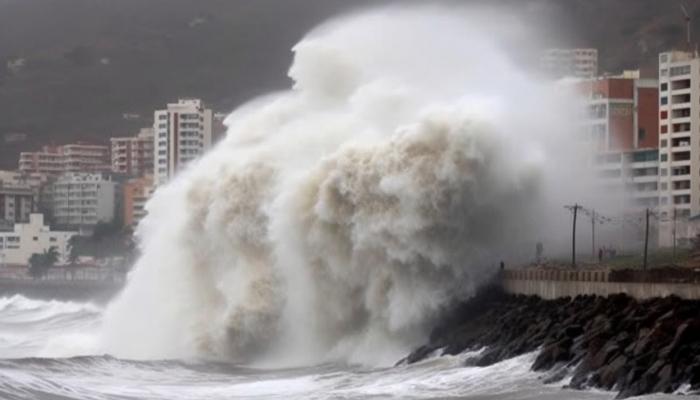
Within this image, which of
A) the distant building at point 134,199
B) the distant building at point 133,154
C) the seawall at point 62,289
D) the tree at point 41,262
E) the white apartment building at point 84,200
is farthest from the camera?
the distant building at point 133,154

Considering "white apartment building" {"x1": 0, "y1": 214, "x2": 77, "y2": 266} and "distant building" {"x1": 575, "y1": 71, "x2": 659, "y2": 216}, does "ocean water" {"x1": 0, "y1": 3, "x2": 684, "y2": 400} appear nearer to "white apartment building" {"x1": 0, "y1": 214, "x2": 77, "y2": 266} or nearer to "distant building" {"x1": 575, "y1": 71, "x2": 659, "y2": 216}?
"distant building" {"x1": 575, "y1": 71, "x2": 659, "y2": 216}

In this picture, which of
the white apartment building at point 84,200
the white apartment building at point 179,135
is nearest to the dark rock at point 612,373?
the white apartment building at point 179,135

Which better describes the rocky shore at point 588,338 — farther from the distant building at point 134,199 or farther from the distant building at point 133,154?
the distant building at point 133,154

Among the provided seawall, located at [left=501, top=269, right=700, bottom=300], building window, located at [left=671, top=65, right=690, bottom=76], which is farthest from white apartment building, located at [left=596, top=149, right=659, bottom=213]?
seawall, located at [left=501, top=269, right=700, bottom=300]

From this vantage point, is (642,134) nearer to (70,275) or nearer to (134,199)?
(70,275)

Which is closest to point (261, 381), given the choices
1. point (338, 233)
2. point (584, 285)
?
Result: point (338, 233)
